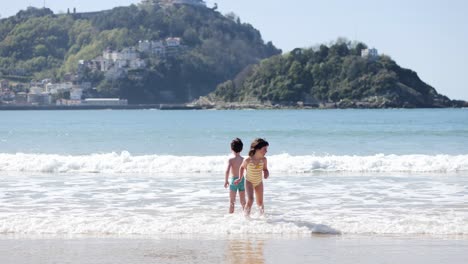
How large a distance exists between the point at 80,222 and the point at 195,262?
3.01 m

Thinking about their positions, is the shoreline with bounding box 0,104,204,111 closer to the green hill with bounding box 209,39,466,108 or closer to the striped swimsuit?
the green hill with bounding box 209,39,466,108

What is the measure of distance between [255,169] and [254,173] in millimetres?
68

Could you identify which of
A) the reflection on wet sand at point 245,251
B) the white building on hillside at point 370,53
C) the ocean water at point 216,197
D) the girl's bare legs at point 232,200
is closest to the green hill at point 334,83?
the white building on hillside at point 370,53

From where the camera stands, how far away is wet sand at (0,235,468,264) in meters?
8.42

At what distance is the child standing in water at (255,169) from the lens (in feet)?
34.2

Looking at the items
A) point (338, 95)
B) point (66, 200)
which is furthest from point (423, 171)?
point (338, 95)

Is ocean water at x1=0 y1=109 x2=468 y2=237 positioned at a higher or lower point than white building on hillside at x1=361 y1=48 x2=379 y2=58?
lower

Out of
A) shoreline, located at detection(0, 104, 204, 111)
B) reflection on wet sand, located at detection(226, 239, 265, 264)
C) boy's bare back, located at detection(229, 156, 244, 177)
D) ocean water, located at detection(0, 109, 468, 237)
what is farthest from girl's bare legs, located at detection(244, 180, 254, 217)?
shoreline, located at detection(0, 104, 204, 111)

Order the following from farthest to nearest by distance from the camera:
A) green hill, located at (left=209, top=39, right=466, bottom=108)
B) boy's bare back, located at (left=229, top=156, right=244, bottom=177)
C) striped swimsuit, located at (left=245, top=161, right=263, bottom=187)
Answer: green hill, located at (left=209, top=39, right=466, bottom=108)
boy's bare back, located at (left=229, top=156, right=244, bottom=177)
striped swimsuit, located at (left=245, top=161, right=263, bottom=187)

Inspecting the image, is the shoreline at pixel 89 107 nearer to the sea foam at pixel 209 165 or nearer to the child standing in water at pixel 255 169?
the sea foam at pixel 209 165

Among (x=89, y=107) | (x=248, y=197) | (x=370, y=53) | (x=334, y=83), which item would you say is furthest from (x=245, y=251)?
(x=89, y=107)

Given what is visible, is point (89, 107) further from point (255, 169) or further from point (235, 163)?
point (255, 169)

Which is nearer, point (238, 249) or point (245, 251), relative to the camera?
point (245, 251)

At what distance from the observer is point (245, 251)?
29.0 feet
